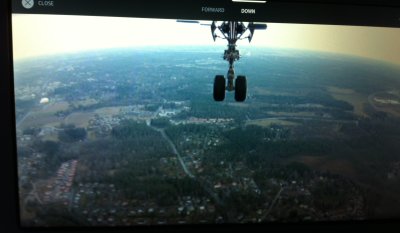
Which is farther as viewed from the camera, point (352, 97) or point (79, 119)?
point (352, 97)

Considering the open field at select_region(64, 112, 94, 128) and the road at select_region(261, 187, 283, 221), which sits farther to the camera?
the road at select_region(261, 187, 283, 221)

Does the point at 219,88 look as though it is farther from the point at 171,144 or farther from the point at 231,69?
the point at 171,144

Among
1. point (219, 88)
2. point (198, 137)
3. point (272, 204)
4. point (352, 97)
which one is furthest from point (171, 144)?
point (352, 97)

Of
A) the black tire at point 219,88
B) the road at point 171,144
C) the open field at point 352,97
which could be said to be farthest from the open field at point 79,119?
the open field at point 352,97

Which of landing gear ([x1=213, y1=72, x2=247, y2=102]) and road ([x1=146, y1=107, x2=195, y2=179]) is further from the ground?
landing gear ([x1=213, y1=72, x2=247, y2=102])

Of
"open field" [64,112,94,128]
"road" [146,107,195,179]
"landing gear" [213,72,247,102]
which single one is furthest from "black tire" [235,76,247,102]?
"open field" [64,112,94,128]

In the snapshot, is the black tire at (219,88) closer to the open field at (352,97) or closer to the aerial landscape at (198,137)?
the aerial landscape at (198,137)

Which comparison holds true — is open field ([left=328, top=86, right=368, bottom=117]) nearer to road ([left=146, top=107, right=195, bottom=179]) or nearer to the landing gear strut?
the landing gear strut

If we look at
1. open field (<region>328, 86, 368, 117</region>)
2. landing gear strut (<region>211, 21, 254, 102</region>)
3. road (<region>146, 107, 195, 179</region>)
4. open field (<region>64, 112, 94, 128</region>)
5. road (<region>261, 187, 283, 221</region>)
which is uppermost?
landing gear strut (<region>211, 21, 254, 102</region>)
